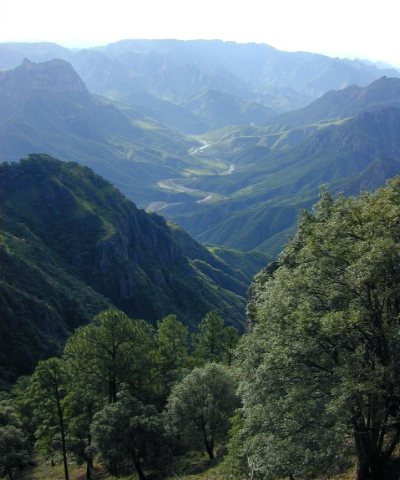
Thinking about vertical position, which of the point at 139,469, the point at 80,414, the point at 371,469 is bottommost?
the point at 139,469

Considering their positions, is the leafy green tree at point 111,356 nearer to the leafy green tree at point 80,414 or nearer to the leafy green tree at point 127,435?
the leafy green tree at point 80,414

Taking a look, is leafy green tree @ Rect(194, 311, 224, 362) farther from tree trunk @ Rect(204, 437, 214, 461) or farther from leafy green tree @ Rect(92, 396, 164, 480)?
leafy green tree @ Rect(92, 396, 164, 480)

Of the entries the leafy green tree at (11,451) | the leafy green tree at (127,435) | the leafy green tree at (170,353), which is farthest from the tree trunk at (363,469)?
the leafy green tree at (11,451)

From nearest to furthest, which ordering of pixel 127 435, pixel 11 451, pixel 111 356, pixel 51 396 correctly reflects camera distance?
pixel 127 435, pixel 51 396, pixel 111 356, pixel 11 451

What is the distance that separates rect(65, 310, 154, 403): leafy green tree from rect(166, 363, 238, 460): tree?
918 cm

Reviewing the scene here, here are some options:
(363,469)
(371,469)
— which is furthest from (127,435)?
(371,469)

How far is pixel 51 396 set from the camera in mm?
61594

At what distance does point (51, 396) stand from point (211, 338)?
45429mm

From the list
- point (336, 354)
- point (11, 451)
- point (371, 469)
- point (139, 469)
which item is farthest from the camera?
point (11, 451)

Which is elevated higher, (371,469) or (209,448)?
(371,469)

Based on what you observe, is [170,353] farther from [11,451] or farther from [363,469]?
[363,469]

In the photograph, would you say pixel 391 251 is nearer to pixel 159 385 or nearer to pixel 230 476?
pixel 230 476

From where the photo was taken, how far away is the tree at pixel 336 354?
2791 cm

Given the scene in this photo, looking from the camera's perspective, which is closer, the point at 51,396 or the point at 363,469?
the point at 363,469
